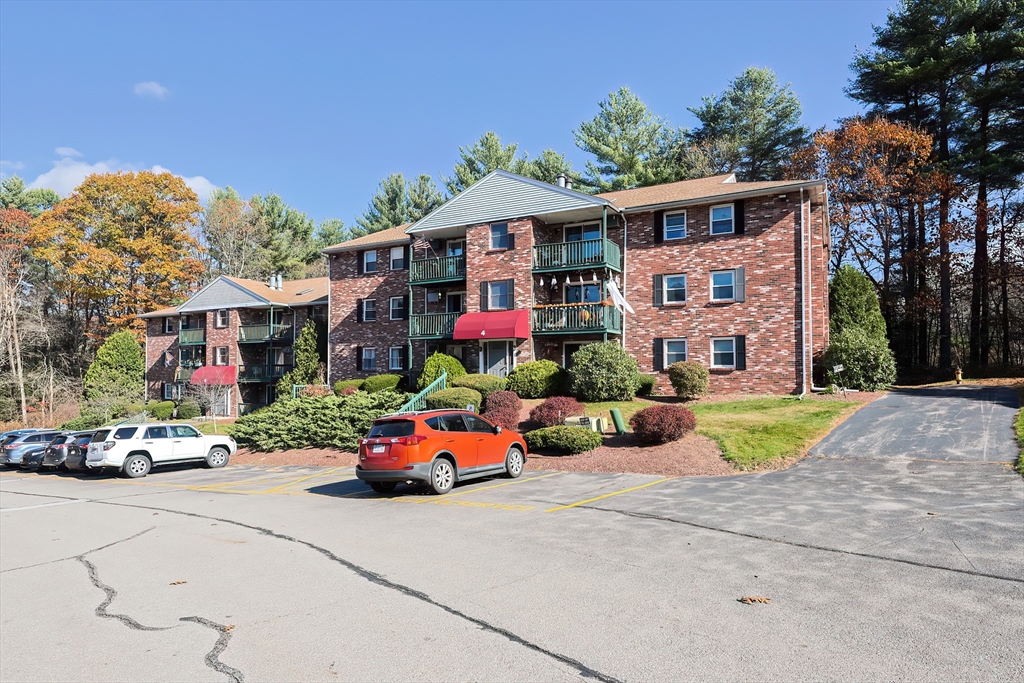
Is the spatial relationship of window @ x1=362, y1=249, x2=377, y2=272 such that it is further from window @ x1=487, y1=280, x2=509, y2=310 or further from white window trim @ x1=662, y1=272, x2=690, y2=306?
white window trim @ x1=662, y1=272, x2=690, y2=306

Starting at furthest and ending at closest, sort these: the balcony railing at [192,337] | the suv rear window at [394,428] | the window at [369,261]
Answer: the balcony railing at [192,337]
the window at [369,261]
the suv rear window at [394,428]

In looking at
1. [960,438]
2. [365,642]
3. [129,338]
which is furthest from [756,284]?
[129,338]

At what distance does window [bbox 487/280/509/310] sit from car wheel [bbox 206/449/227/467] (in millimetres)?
12883

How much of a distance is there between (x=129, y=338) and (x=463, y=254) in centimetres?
3027

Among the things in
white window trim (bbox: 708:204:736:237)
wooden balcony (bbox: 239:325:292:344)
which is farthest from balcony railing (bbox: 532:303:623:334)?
wooden balcony (bbox: 239:325:292:344)

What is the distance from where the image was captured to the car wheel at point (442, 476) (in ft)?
42.0

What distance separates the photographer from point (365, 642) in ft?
17.0

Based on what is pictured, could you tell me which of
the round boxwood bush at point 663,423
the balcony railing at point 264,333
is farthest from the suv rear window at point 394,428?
the balcony railing at point 264,333

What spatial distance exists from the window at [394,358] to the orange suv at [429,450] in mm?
20716

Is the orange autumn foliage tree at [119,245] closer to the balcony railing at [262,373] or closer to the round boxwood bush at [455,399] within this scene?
the balcony railing at [262,373]

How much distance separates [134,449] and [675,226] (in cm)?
2211

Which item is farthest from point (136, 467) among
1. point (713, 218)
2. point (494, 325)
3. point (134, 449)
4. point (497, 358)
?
point (713, 218)

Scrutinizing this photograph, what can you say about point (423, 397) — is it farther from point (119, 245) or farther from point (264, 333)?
Result: point (119, 245)

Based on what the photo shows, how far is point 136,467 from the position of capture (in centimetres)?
2023
